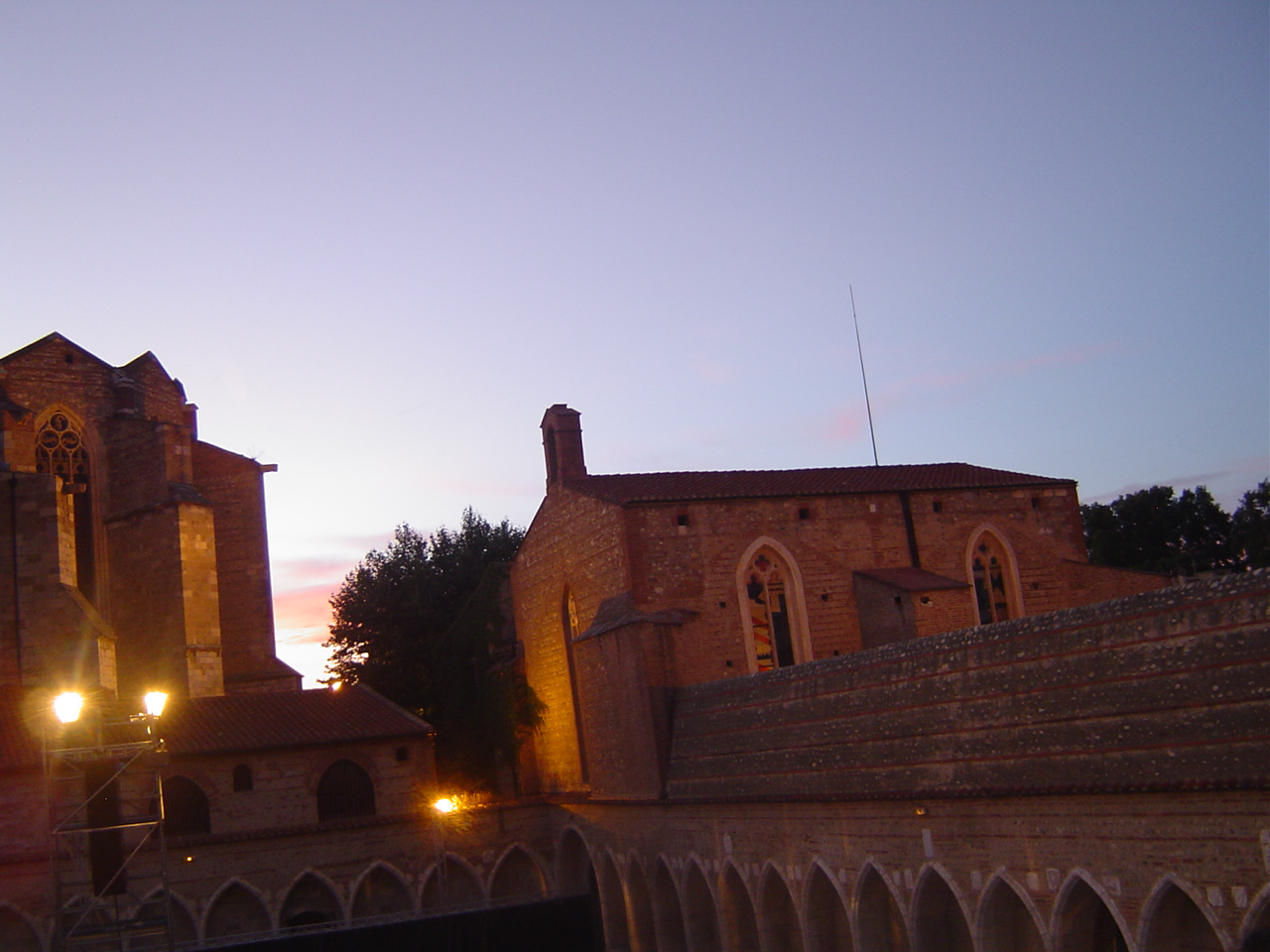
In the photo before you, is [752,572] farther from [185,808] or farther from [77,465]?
[77,465]

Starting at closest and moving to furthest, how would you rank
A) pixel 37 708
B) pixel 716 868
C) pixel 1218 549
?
pixel 716 868 < pixel 37 708 < pixel 1218 549

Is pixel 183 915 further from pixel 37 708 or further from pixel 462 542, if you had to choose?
pixel 462 542

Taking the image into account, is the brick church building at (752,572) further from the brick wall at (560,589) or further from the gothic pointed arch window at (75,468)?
the gothic pointed arch window at (75,468)

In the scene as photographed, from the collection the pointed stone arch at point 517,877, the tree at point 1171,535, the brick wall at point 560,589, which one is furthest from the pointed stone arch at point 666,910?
the tree at point 1171,535

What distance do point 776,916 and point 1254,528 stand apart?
129 feet

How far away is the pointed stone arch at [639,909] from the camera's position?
1049 inches

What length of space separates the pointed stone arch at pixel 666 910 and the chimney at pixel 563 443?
11008mm

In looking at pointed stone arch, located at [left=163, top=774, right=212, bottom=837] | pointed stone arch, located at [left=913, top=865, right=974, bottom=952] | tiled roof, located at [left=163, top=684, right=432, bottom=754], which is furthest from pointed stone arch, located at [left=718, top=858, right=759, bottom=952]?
pointed stone arch, located at [left=163, top=774, right=212, bottom=837]

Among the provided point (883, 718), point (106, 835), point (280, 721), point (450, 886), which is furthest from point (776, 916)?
point (106, 835)

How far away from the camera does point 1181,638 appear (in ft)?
45.9

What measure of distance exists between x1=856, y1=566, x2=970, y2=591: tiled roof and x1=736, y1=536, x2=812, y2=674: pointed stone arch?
5.60 ft

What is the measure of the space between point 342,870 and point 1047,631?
1930 cm

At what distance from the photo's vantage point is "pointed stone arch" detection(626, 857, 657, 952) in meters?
26.6

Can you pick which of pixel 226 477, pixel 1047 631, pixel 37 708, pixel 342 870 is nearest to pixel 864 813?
pixel 1047 631
